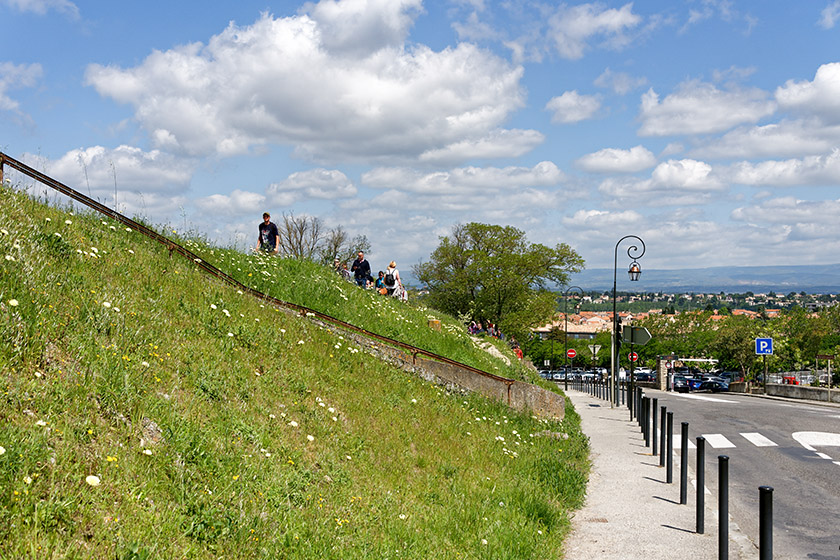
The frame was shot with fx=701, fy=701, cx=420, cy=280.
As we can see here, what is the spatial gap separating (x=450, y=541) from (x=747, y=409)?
70.2 feet

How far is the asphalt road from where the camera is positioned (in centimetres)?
795

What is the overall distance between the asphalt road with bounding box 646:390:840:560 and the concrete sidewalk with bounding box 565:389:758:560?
17.7 inches

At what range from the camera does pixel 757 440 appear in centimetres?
1596

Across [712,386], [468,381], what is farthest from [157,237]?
[712,386]

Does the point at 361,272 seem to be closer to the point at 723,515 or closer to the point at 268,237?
the point at 268,237

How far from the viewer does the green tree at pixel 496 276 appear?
6172 cm

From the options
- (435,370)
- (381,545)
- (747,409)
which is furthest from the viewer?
(747,409)

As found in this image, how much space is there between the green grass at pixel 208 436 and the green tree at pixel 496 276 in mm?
49635

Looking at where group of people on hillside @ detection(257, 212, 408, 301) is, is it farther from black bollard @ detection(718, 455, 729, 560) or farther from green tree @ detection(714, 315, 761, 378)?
green tree @ detection(714, 315, 761, 378)

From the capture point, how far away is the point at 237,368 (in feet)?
24.4

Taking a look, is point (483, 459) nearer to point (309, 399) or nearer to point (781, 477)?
point (309, 399)

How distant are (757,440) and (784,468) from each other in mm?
3838

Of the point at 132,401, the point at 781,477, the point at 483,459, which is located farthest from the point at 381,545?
the point at 781,477

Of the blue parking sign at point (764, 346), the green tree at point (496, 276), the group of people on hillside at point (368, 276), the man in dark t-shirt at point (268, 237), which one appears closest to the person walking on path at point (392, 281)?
Answer: the group of people on hillside at point (368, 276)
